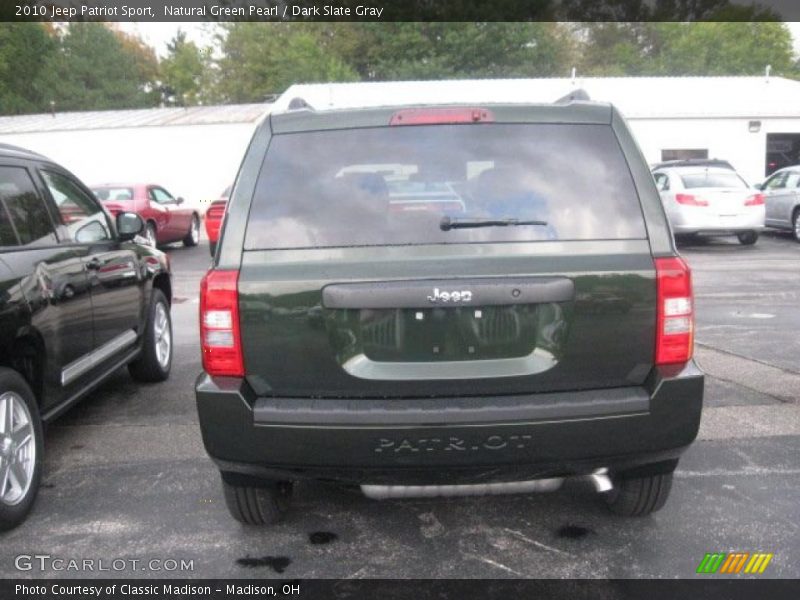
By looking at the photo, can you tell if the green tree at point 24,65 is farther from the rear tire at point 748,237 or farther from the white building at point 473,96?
the rear tire at point 748,237

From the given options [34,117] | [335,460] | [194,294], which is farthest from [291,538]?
[34,117]

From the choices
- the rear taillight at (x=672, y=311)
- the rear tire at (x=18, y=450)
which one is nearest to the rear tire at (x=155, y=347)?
the rear tire at (x=18, y=450)

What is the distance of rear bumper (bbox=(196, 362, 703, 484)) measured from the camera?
9.16ft

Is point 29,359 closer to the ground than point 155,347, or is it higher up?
higher up

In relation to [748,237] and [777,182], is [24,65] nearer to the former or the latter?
[777,182]

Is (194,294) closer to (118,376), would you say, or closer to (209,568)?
(118,376)

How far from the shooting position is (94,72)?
56750mm

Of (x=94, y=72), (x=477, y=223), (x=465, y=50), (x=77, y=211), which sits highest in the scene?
(x=94, y=72)

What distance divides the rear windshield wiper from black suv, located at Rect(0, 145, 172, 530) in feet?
7.23

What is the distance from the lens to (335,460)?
9.34 feet

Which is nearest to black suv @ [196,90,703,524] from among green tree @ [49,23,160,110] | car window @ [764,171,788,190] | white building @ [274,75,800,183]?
car window @ [764,171,788,190]

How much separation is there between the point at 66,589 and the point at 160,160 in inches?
1061

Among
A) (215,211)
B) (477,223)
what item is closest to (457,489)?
(477,223)

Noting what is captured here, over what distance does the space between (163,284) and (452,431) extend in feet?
14.4
